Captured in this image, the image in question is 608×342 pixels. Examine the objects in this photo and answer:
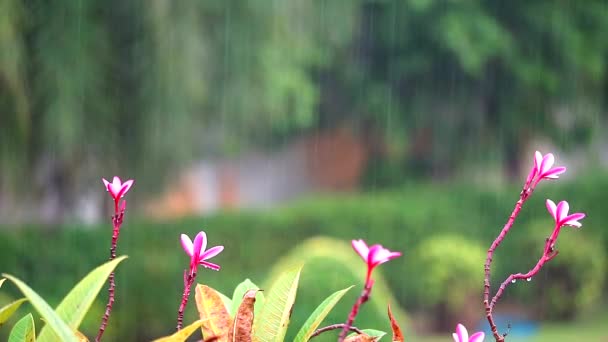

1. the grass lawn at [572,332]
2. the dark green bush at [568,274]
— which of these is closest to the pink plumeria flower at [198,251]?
the grass lawn at [572,332]

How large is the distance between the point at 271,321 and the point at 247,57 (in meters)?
9.69

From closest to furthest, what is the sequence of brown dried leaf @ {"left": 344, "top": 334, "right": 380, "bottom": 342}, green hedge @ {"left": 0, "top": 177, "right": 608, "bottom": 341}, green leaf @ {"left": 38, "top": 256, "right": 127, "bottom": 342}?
green leaf @ {"left": 38, "top": 256, "right": 127, "bottom": 342}
brown dried leaf @ {"left": 344, "top": 334, "right": 380, "bottom": 342}
green hedge @ {"left": 0, "top": 177, "right": 608, "bottom": 341}

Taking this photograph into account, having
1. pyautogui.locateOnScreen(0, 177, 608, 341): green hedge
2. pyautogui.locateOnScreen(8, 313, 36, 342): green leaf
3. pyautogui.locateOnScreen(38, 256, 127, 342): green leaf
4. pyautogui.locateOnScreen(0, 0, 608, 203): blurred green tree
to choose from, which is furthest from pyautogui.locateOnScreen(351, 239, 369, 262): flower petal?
pyautogui.locateOnScreen(0, 177, 608, 341): green hedge

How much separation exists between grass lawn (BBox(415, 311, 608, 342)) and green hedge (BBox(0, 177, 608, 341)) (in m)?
0.57

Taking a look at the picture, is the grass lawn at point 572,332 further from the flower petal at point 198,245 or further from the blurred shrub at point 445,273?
the flower petal at point 198,245

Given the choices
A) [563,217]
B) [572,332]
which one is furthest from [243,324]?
[572,332]

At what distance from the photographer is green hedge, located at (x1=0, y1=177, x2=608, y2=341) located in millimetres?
10352

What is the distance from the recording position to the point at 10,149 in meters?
9.62

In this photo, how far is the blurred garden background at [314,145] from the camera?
383 inches

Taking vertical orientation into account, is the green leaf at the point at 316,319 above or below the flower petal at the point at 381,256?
below

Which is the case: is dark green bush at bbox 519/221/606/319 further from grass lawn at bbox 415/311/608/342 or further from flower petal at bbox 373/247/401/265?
flower petal at bbox 373/247/401/265

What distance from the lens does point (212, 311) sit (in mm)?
1329

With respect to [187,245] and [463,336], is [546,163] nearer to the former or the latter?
[463,336]

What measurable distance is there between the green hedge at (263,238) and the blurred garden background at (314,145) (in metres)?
0.02
